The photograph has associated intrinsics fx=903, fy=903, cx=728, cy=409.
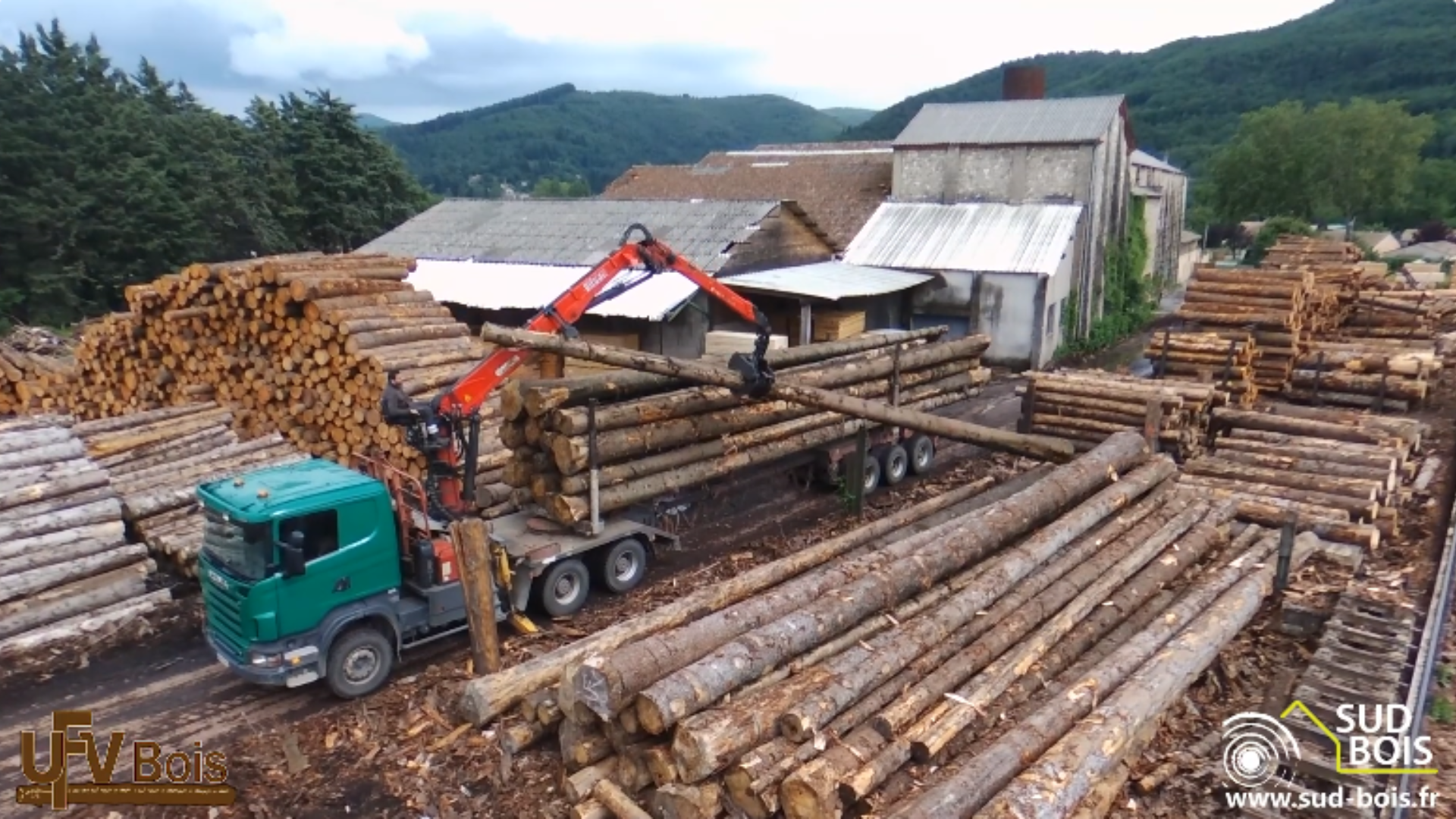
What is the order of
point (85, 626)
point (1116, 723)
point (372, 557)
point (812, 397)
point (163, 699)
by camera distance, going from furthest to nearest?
point (812, 397) → point (85, 626) → point (163, 699) → point (372, 557) → point (1116, 723)

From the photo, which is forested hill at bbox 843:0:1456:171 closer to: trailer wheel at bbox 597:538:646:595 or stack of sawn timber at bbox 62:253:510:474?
stack of sawn timber at bbox 62:253:510:474

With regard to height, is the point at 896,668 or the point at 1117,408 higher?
the point at 1117,408

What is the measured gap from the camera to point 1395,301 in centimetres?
2505

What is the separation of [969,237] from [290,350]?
20.2m

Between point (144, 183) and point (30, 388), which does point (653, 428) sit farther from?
point (144, 183)

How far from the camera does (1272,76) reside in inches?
4636

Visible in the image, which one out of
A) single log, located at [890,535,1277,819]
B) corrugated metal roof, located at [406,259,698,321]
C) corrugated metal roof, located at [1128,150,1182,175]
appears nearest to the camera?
single log, located at [890,535,1277,819]

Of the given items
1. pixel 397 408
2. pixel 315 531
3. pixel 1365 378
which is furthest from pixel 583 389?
pixel 1365 378

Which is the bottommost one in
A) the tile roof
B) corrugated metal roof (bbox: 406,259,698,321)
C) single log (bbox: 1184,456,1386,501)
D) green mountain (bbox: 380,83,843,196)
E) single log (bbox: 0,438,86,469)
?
single log (bbox: 1184,456,1386,501)

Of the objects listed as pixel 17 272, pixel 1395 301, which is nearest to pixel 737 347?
pixel 1395 301

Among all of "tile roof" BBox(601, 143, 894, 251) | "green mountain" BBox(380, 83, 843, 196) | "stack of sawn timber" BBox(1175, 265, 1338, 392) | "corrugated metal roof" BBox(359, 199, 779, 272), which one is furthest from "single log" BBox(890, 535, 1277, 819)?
"green mountain" BBox(380, 83, 843, 196)

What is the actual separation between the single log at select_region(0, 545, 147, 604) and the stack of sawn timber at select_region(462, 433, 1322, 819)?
5.98 metres

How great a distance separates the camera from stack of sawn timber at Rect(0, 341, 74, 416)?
56.9 feet

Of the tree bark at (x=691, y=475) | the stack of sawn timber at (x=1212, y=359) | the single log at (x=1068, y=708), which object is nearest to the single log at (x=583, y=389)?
the tree bark at (x=691, y=475)
